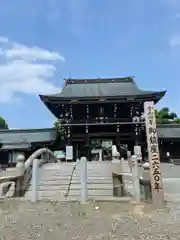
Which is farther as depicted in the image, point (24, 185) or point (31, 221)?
point (24, 185)

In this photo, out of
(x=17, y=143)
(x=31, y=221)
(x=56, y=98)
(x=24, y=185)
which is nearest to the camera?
(x=31, y=221)

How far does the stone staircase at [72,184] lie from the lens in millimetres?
9680

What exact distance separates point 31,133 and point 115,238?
84.5ft

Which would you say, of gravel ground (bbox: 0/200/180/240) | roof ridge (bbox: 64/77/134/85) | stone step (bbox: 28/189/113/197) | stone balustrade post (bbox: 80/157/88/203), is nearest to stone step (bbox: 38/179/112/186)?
stone step (bbox: 28/189/113/197)

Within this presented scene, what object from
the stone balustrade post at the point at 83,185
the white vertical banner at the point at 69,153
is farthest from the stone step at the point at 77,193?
the white vertical banner at the point at 69,153

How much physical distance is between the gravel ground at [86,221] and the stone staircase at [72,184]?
168cm

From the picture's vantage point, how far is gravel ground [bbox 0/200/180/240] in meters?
5.19

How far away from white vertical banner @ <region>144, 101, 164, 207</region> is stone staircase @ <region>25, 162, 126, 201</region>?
2042mm

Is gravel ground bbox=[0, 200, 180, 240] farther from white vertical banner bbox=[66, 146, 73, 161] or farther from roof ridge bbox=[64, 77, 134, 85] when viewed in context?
roof ridge bbox=[64, 77, 134, 85]

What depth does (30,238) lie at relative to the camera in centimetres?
507

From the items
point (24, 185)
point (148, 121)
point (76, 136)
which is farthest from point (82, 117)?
point (148, 121)

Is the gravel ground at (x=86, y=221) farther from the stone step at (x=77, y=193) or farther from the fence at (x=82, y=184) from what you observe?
the stone step at (x=77, y=193)

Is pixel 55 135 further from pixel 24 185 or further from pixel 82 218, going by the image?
pixel 82 218

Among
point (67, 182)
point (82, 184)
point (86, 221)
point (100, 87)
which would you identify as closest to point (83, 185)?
point (82, 184)
